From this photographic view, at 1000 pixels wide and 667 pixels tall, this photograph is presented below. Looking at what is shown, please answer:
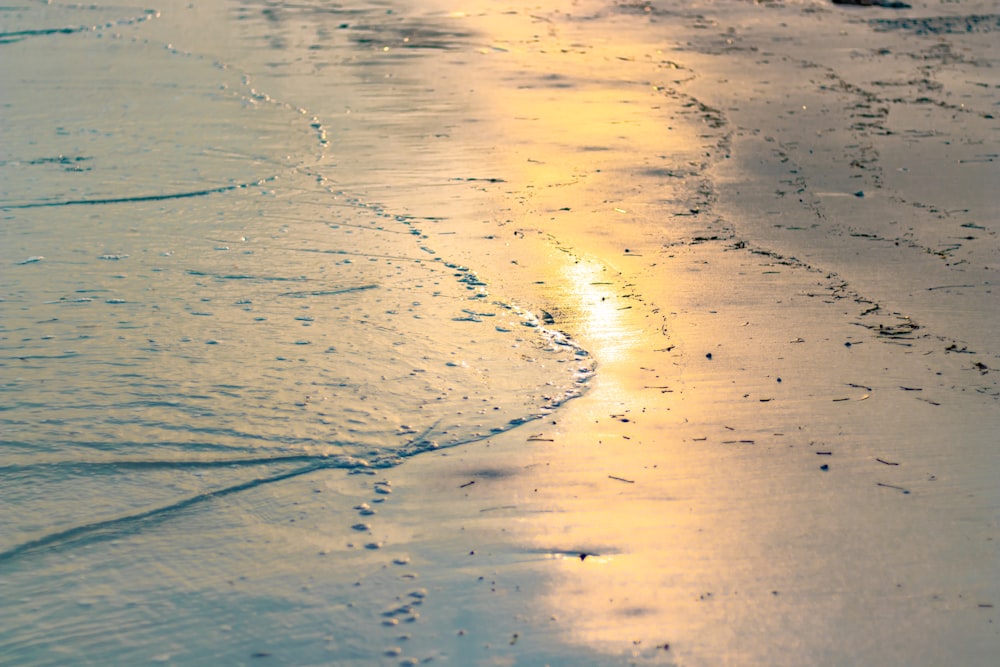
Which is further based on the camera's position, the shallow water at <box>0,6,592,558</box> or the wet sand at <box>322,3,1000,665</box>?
the shallow water at <box>0,6,592,558</box>

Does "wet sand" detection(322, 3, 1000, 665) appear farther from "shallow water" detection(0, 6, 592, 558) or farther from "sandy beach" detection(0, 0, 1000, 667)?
"shallow water" detection(0, 6, 592, 558)

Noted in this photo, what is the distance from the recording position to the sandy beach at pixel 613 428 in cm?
225

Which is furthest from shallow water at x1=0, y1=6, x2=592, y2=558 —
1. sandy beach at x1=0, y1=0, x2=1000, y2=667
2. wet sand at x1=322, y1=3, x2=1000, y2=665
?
wet sand at x1=322, y1=3, x2=1000, y2=665

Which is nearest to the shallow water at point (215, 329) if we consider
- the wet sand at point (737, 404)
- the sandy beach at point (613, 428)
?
the sandy beach at point (613, 428)

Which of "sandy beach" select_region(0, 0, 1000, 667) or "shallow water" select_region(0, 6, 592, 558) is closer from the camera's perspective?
"sandy beach" select_region(0, 0, 1000, 667)

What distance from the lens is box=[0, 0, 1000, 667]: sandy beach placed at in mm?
2250

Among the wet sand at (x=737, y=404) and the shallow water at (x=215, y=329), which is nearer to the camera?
the wet sand at (x=737, y=404)

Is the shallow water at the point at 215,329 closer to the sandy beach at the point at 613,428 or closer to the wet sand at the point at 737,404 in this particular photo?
the sandy beach at the point at 613,428

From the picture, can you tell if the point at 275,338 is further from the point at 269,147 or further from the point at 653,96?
the point at 653,96

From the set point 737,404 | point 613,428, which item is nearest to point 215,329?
point 613,428

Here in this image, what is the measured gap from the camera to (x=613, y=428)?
3066mm

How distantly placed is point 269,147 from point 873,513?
4202 millimetres

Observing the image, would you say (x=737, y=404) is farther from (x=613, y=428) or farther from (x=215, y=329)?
(x=215, y=329)

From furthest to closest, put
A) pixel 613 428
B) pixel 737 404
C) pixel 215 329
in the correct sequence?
pixel 215 329, pixel 737 404, pixel 613 428
